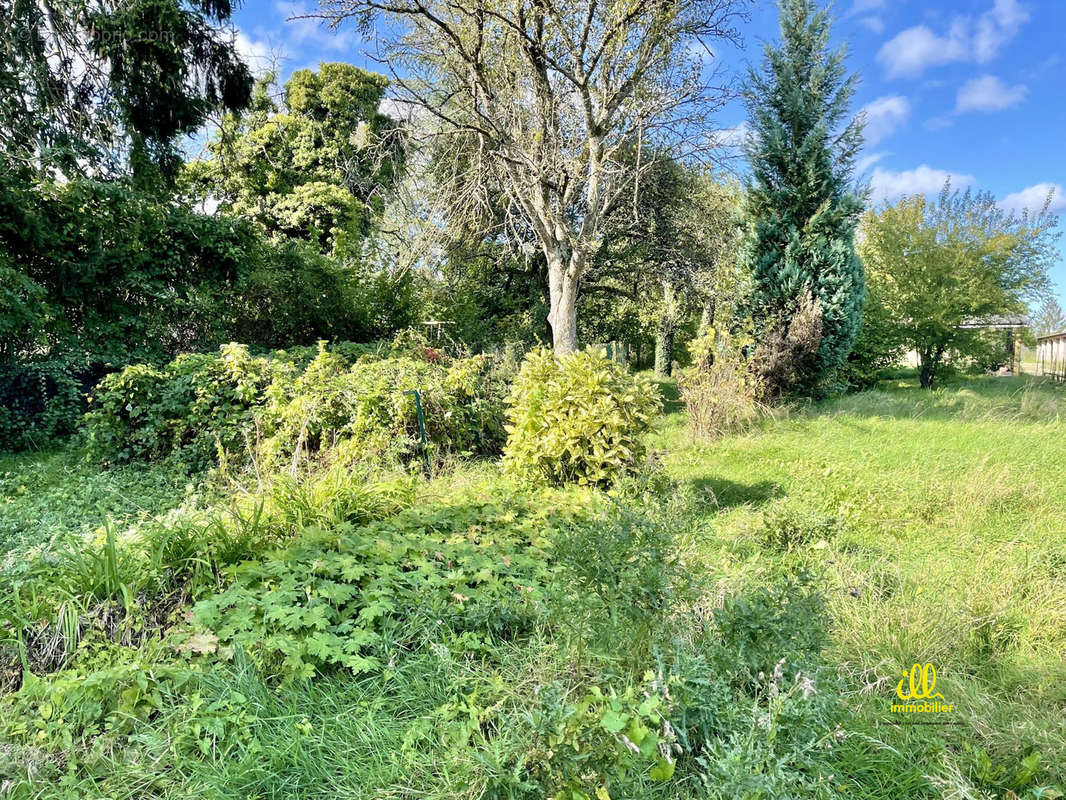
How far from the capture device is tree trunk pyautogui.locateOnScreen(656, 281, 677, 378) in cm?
1097

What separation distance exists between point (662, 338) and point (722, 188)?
197 inches

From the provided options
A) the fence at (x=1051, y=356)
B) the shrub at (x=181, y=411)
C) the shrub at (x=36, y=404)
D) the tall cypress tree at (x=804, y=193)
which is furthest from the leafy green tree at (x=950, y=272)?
the shrub at (x=36, y=404)

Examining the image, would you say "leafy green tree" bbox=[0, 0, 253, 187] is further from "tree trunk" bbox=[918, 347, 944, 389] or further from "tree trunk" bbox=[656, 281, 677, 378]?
"tree trunk" bbox=[918, 347, 944, 389]

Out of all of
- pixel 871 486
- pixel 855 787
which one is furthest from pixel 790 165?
pixel 855 787

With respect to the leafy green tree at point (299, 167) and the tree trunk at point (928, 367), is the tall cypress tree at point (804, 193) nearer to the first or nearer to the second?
the tree trunk at point (928, 367)

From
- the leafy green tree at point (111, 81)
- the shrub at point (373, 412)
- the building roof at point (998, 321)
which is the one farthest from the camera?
the building roof at point (998, 321)

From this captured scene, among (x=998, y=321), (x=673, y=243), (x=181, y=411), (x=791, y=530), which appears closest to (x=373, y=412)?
(x=181, y=411)

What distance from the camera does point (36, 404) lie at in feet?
22.0

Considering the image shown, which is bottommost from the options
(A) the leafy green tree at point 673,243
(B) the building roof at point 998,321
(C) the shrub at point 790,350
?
(C) the shrub at point 790,350

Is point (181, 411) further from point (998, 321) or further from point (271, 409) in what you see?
point (998, 321)

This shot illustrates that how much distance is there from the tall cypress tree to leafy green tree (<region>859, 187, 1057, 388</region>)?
2637 mm

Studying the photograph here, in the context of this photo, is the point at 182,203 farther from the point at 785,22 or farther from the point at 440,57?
the point at 785,22

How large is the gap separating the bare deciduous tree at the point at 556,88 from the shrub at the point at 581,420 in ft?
12.7

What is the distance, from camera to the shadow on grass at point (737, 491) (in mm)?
4371
